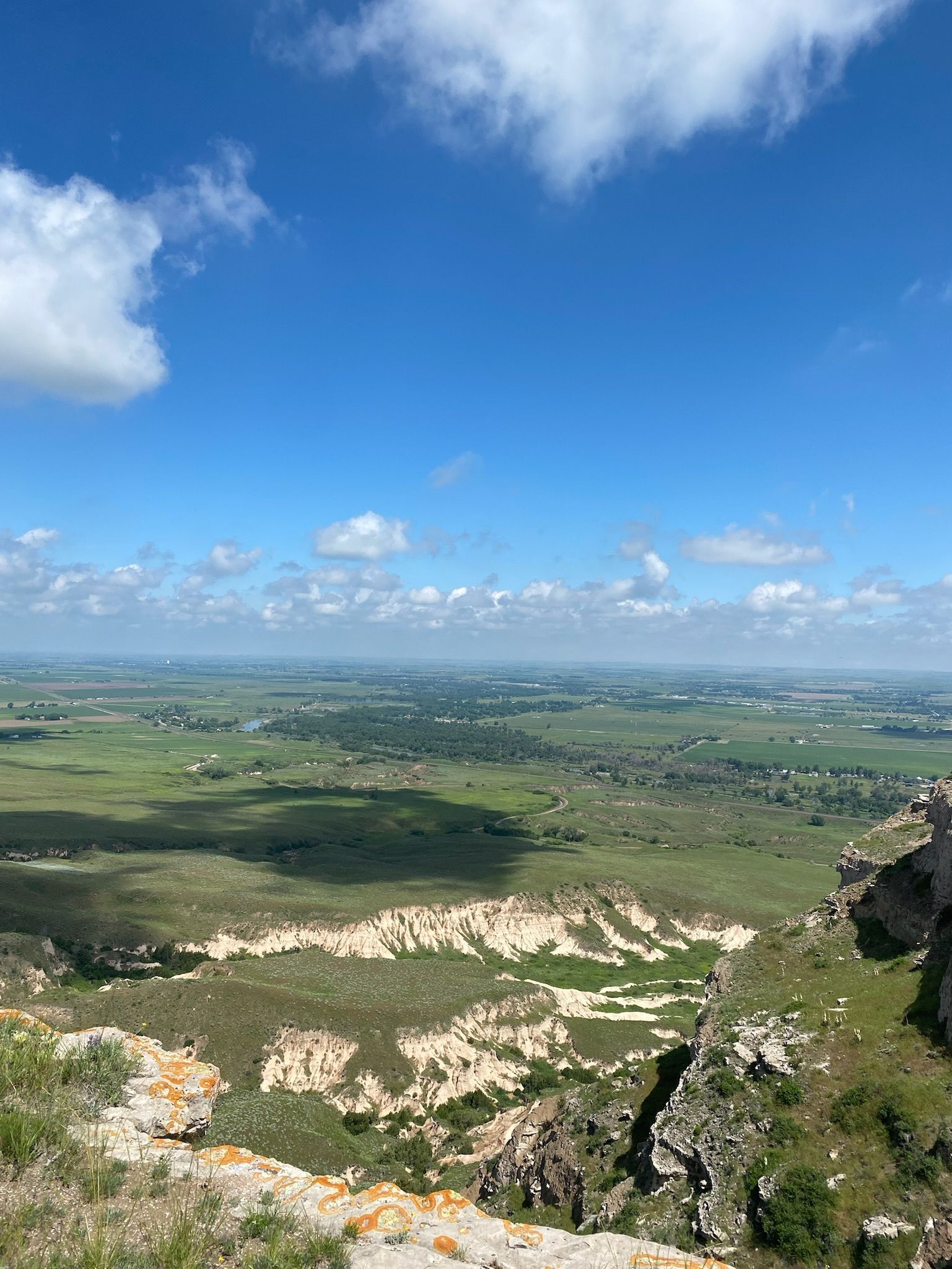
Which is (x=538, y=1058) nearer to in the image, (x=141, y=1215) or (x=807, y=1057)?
(x=807, y=1057)

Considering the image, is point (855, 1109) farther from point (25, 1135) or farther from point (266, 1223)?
point (25, 1135)

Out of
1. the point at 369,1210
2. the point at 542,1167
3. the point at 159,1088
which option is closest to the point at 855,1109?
the point at 542,1167

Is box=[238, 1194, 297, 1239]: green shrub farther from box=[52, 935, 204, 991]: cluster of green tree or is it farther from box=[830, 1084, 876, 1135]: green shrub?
box=[52, 935, 204, 991]: cluster of green tree

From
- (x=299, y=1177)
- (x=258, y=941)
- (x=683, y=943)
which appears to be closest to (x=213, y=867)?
(x=258, y=941)

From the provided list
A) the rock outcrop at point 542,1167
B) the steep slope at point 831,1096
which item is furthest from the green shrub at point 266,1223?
the rock outcrop at point 542,1167

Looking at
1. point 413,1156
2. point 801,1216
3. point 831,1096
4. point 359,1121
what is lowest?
point 359,1121

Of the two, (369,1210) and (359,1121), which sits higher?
(369,1210)

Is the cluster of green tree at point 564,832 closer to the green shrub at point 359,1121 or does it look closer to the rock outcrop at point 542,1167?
the green shrub at point 359,1121
